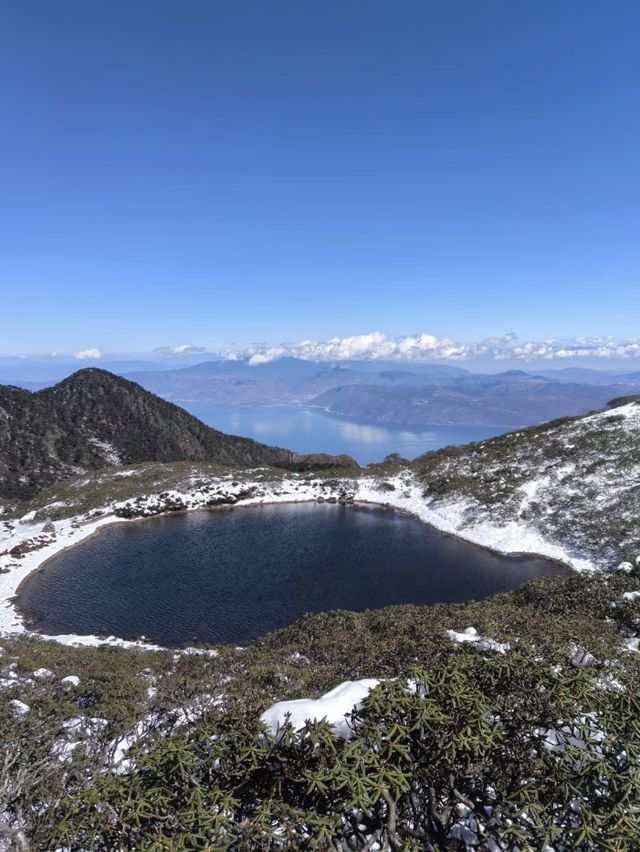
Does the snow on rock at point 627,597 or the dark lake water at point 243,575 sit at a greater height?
the snow on rock at point 627,597

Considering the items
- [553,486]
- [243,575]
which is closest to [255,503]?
[243,575]

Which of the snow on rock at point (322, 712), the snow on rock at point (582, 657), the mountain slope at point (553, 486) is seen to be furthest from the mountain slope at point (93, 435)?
the snow on rock at point (322, 712)

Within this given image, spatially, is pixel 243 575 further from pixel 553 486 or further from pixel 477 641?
pixel 553 486

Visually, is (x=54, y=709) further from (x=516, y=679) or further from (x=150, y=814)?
(x=516, y=679)

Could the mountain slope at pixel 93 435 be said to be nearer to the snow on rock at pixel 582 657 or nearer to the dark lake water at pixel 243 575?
the dark lake water at pixel 243 575

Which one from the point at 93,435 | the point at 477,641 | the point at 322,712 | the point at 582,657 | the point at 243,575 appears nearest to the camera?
the point at 322,712
